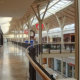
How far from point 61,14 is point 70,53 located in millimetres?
11570

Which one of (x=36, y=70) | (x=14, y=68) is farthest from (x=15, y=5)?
(x=36, y=70)

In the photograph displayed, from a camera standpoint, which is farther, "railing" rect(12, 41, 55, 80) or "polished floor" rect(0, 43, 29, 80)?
"polished floor" rect(0, 43, 29, 80)

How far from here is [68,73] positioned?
29234 mm

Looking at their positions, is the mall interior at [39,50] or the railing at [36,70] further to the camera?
the railing at [36,70]

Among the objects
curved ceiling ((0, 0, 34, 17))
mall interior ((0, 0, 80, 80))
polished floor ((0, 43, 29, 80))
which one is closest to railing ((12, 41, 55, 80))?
mall interior ((0, 0, 80, 80))

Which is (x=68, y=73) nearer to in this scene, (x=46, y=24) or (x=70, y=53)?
(x=70, y=53)

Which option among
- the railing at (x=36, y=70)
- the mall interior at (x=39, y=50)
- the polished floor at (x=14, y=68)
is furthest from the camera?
the polished floor at (x=14, y=68)

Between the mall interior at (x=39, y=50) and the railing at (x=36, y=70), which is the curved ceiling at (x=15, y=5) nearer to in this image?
the mall interior at (x=39, y=50)

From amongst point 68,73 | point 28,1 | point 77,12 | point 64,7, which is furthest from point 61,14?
point 77,12

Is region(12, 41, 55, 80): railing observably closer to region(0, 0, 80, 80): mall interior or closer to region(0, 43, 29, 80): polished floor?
region(0, 0, 80, 80): mall interior

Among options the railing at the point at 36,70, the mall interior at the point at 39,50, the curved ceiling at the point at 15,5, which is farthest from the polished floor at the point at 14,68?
the curved ceiling at the point at 15,5

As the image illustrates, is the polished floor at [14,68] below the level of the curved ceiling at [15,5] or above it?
below

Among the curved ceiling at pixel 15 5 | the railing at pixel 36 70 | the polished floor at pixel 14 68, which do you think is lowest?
the polished floor at pixel 14 68

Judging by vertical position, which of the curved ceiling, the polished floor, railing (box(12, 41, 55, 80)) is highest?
the curved ceiling
